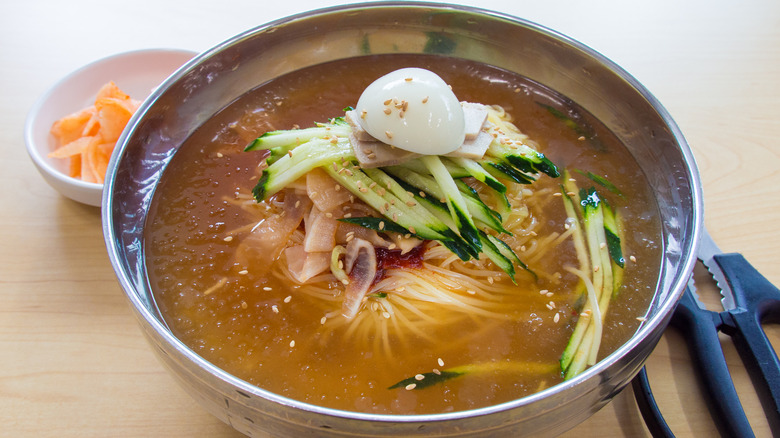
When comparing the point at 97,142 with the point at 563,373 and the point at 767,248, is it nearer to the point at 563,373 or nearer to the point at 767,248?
the point at 563,373

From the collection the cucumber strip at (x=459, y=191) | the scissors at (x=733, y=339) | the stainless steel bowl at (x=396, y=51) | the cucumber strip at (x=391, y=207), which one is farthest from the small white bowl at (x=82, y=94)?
the scissors at (x=733, y=339)

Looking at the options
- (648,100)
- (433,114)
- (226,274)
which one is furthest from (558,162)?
(226,274)

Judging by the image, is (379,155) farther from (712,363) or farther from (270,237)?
(712,363)

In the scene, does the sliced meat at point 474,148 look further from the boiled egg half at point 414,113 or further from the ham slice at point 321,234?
the ham slice at point 321,234

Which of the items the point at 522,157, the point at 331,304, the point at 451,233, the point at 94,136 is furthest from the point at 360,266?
the point at 94,136

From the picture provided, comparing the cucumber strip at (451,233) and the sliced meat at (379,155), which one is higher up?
the sliced meat at (379,155)
